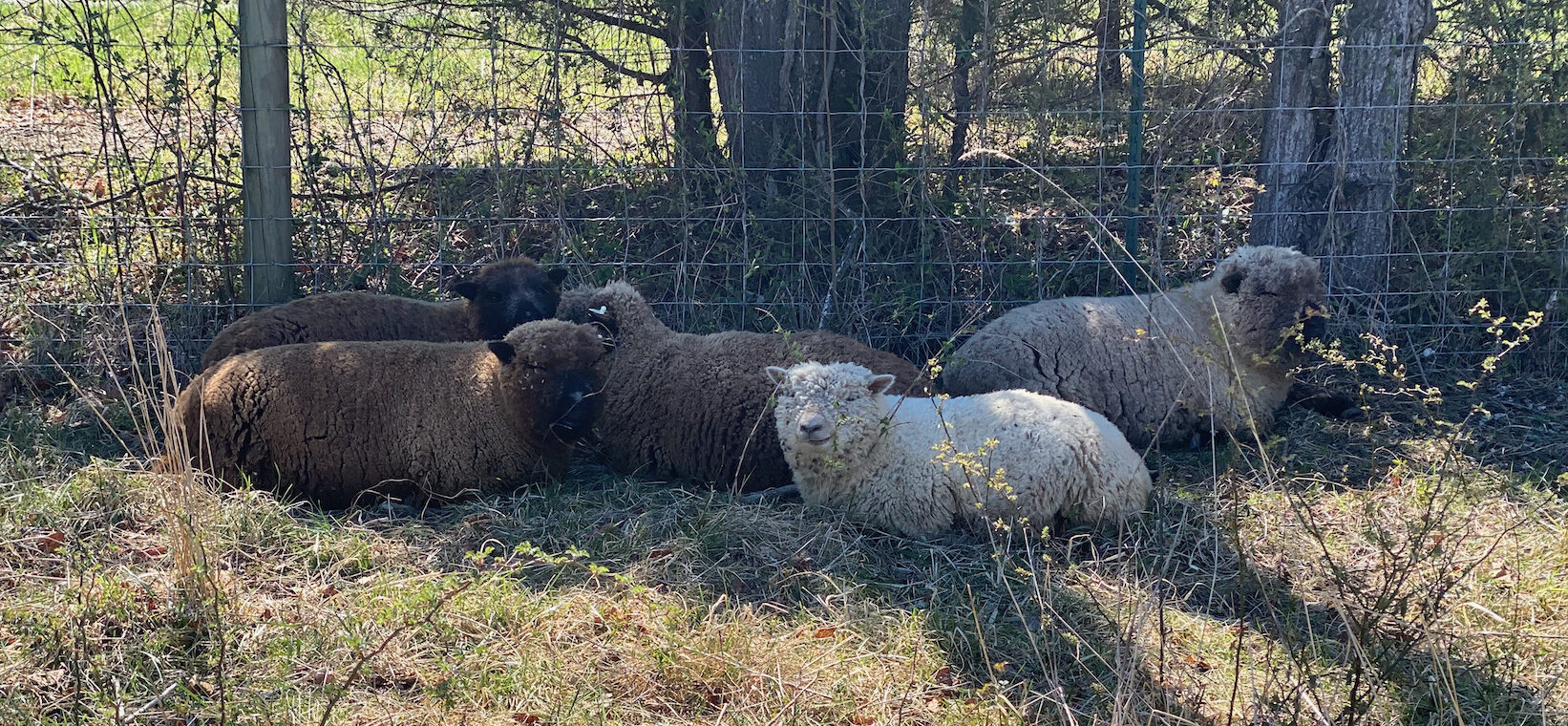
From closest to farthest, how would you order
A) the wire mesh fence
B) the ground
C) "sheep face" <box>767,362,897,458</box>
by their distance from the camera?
the ground < "sheep face" <box>767,362,897,458</box> < the wire mesh fence

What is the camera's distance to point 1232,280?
6.62 meters

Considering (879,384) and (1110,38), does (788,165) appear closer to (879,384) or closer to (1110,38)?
(1110,38)

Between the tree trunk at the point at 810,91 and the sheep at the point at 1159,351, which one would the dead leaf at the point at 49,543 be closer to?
the sheep at the point at 1159,351

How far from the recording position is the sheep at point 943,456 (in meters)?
4.95

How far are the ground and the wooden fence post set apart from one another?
1768 millimetres

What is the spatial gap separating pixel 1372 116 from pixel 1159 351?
7.45ft

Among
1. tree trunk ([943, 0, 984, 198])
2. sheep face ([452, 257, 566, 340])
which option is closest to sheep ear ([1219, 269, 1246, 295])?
tree trunk ([943, 0, 984, 198])

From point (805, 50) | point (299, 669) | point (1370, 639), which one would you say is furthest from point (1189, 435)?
point (299, 669)

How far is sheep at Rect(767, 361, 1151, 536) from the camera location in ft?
16.2

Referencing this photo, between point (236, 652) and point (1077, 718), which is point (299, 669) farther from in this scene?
point (1077, 718)

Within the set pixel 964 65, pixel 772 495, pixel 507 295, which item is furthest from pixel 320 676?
pixel 964 65

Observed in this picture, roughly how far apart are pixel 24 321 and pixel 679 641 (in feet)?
18.3

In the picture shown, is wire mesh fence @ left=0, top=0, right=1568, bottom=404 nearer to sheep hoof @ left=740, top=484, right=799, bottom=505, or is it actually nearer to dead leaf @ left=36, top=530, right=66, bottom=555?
sheep hoof @ left=740, top=484, right=799, bottom=505

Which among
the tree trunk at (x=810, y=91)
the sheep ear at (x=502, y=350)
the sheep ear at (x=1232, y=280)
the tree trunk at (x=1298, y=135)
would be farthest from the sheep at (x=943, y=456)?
the tree trunk at (x=1298, y=135)
